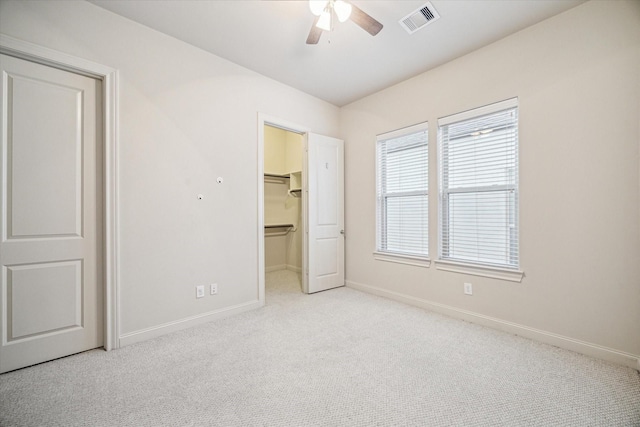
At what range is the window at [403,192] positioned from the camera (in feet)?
11.3

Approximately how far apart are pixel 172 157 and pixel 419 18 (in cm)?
264

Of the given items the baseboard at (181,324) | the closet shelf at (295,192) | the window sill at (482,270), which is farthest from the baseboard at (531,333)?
the closet shelf at (295,192)

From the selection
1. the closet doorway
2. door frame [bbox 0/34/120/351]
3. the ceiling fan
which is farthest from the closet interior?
the ceiling fan

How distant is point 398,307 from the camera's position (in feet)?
11.1

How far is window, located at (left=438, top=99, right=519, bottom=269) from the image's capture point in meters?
2.70

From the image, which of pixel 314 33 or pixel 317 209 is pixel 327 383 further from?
pixel 314 33

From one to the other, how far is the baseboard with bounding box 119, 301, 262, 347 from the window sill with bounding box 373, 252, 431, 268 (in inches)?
68.9

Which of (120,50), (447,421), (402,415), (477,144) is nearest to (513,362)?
(447,421)

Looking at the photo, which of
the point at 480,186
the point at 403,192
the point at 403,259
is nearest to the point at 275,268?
the point at 403,259

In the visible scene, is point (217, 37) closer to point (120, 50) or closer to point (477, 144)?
point (120, 50)

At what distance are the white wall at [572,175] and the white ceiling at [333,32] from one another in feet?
0.87

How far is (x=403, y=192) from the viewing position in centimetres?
363

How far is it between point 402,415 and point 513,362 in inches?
46.1

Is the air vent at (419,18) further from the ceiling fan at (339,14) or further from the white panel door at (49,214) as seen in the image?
the white panel door at (49,214)
